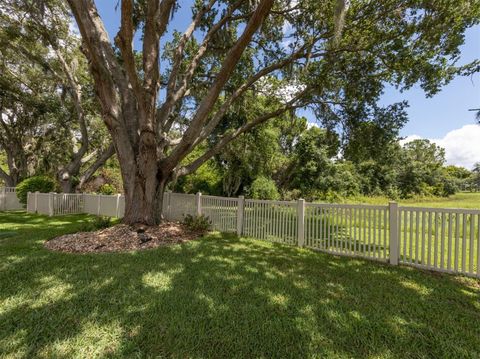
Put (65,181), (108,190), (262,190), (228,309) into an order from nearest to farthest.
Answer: (228,309) < (65,181) < (262,190) < (108,190)

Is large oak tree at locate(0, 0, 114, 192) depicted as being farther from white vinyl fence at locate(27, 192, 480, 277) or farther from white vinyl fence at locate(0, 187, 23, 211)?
white vinyl fence at locate(27, 192, 480, 277)

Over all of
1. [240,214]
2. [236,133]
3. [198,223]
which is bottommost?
[198,223]

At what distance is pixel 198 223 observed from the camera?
7.20 m

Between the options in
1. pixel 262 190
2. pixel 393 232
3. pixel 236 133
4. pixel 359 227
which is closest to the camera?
pixel 393 232

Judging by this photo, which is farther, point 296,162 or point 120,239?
point 296,162

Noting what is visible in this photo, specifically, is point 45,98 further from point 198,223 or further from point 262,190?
point 262,190

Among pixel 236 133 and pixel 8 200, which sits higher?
pixel 236 133

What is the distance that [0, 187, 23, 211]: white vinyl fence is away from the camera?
45.0ft

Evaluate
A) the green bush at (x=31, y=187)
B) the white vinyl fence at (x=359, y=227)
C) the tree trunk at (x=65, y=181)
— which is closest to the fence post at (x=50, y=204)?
the tree trunk at (x=65, y=181)

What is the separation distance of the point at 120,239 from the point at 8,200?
1328cm

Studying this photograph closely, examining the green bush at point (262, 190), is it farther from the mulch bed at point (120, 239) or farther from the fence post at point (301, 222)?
the fence post at point (301, 222)

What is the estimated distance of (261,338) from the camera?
2182mm

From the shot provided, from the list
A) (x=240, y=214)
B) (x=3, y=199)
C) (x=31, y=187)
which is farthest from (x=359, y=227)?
(x=3, y=199)

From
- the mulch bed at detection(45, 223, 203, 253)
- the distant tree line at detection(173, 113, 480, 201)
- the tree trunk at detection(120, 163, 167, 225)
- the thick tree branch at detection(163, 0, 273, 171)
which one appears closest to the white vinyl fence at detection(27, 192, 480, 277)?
the mulch bed at detection(45, 223, 203, 253)
